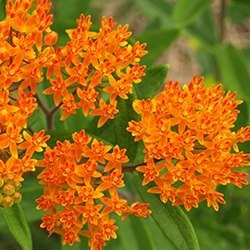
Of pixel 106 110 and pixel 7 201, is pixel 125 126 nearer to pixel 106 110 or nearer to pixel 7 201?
pixel 106 110

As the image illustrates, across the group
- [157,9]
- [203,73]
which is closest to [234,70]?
[157,9]

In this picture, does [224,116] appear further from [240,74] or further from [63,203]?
[240,74]

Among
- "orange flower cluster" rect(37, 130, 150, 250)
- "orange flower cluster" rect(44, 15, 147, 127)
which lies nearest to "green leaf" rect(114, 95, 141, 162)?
"orange flower cluster" rect(44, 15, 147, 127)

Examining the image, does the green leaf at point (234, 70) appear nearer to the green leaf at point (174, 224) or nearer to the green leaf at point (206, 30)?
the green leaf at point (206, 30)

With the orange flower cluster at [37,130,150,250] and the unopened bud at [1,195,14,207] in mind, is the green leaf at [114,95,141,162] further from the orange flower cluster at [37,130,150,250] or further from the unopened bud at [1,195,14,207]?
the unopened bud at [1,195,14,207]

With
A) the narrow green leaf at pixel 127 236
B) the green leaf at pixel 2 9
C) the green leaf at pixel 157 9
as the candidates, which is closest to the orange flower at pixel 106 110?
the green leaf at pixel 2 9

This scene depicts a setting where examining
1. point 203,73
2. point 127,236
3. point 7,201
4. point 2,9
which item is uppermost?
point 2,9

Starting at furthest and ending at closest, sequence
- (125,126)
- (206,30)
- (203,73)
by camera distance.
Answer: (203,73), (206,30), (125,126)
